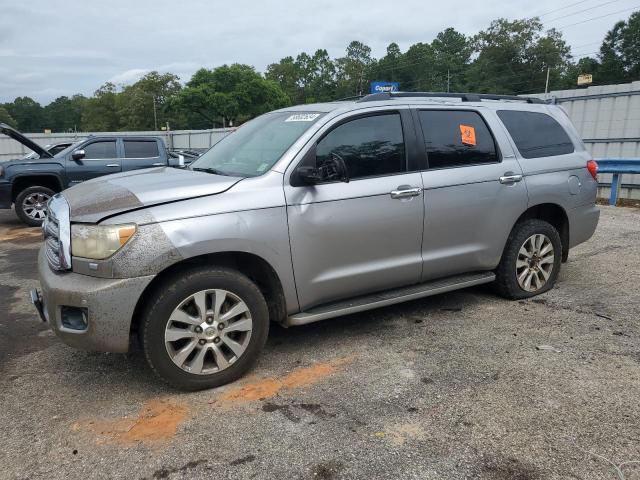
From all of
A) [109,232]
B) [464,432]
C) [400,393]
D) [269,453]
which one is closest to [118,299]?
[109,232]

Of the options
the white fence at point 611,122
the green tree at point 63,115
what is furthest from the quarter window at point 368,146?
the green tree at point 63,115

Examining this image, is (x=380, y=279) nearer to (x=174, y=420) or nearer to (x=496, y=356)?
(x=496, y=356)

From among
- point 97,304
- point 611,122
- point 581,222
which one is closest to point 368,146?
point 97,304

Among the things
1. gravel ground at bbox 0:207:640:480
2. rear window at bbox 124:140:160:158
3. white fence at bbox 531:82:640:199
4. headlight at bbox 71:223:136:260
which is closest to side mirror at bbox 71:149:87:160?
rear window at bbox 124:140:160:158

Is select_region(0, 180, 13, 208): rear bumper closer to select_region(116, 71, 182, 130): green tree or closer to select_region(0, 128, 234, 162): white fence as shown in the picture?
select_region(0, 128, 234, 162): white fence

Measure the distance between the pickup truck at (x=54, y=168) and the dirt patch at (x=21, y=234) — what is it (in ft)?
0.83

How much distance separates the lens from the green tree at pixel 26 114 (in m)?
105

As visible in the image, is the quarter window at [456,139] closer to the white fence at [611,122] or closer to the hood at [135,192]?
the hood at [135,192]

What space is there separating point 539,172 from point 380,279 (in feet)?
6.47

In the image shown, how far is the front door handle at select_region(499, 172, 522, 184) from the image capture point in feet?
14.3

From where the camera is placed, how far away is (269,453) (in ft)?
8.45

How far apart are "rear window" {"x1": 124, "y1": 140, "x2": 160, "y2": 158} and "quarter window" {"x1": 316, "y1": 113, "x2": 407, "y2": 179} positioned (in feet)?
25.8

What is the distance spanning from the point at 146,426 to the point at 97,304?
0.74 meters

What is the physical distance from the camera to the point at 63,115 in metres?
111
